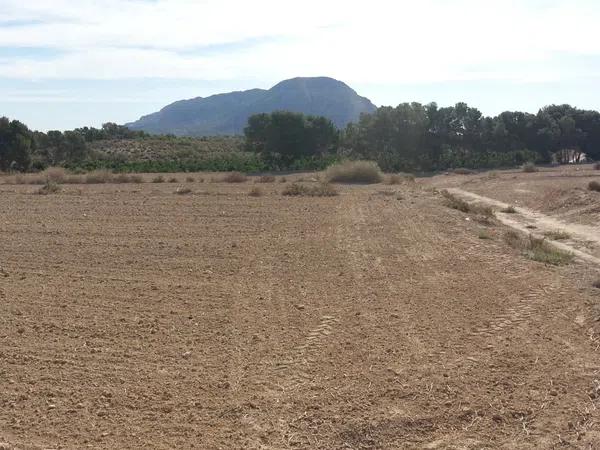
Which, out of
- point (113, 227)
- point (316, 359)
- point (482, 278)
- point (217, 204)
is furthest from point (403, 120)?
point (316, 359)

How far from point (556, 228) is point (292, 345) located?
17206 mm

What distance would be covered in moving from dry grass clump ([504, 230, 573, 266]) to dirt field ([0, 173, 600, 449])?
0.42 meters

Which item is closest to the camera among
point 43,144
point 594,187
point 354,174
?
point 594,187

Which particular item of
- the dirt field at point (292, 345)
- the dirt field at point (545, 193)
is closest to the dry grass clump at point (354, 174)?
the dirt field at point (545, 193)

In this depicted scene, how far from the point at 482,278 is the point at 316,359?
6.13 meters

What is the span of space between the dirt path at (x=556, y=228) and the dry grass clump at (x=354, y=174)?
41.2 feet

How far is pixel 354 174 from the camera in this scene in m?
46.8

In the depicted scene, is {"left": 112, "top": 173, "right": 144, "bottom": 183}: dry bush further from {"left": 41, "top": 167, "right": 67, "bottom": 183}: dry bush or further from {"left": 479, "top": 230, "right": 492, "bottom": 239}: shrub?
{"left": 479, "top": 230, "right": 492, "bottom": 239}: shrub

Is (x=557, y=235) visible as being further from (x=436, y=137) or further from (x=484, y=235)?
(x=436, y=137)

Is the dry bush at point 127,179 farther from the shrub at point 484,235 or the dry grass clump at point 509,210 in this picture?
Answer: the shrub at point 484,235

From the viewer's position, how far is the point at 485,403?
7.39 meters

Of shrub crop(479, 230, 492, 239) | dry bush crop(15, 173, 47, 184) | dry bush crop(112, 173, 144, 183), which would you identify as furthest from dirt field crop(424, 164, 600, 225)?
dry bush crop(15, 173, 47, 184)

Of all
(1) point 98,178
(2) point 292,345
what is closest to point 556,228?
(2) point 292,345

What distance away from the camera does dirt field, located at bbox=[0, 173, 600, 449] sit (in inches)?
268
